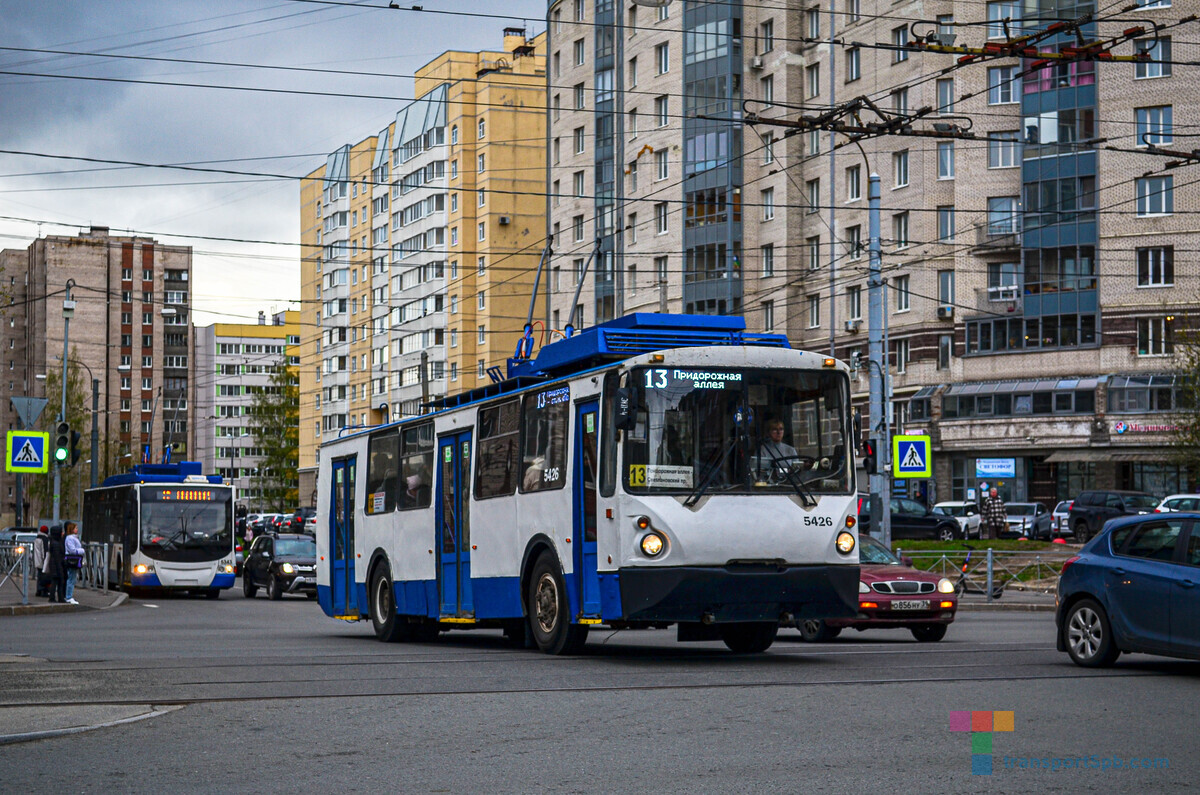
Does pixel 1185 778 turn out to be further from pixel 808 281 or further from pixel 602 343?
pixel 808 281

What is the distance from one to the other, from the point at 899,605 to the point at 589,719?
1019 cm

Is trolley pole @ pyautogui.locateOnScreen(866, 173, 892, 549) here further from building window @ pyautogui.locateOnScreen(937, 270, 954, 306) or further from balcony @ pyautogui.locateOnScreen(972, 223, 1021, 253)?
building window @ pyautogui.locateOnScreen(937, 270, 954, 306)

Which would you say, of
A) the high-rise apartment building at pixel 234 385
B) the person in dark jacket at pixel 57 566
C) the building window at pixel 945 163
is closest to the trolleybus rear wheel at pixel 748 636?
the person in dark jacket at pixel 57 566

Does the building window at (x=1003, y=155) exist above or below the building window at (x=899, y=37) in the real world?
below

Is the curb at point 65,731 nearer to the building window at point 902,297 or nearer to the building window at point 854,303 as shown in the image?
the building window at point 902,297

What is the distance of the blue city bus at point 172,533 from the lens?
39000 millimetres

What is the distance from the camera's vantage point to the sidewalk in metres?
28.8

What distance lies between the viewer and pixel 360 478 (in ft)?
71.0

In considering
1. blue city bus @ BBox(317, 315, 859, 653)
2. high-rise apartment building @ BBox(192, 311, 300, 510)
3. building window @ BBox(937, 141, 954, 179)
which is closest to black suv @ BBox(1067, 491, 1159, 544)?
building window @ BBox(937, 141, 954, 179)

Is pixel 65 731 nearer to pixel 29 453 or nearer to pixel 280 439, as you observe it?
pixel 29 453

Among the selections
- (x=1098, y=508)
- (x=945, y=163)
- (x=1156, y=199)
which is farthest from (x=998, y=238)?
(x=1098, y=508)

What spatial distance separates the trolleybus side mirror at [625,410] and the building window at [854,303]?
55.6 metres

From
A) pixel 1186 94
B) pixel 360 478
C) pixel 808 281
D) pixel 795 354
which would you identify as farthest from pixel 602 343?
pixel 808 281

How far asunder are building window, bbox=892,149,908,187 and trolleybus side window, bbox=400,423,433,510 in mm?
50995
